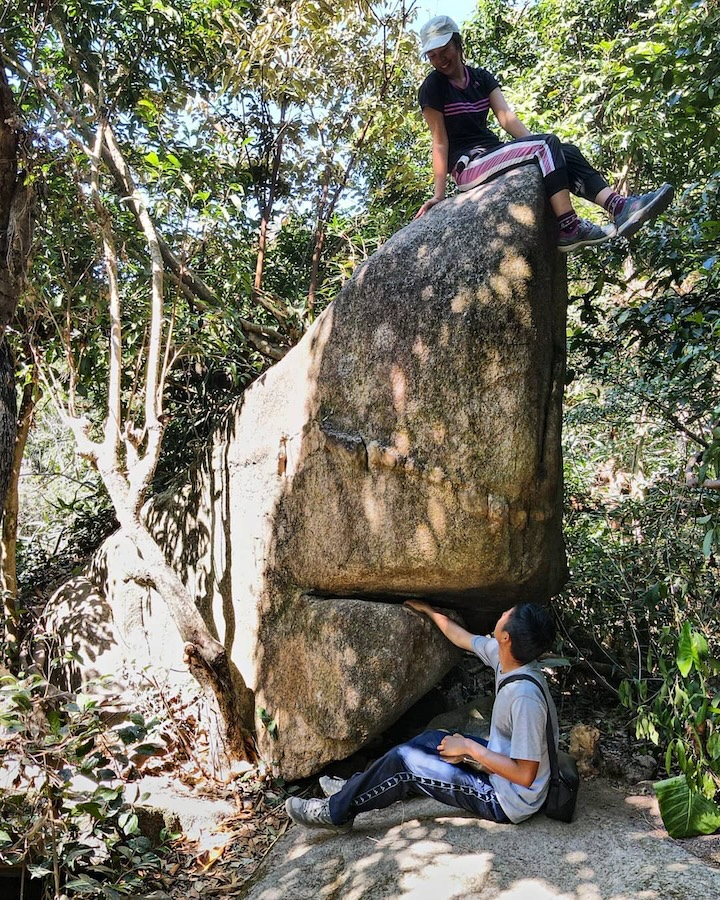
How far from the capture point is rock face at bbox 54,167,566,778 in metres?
4.09

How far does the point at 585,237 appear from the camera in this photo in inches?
166

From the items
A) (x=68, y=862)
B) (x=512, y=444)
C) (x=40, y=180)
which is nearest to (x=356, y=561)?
(x=512, y=444)

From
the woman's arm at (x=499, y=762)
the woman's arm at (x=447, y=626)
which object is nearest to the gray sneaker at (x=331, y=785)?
the woman's arm at (x=499, y=762)

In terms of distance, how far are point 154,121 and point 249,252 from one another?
1533 millimetres

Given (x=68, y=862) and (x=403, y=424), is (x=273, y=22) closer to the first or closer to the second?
(x=403, y=424)

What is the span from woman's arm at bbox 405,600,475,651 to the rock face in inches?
2.3

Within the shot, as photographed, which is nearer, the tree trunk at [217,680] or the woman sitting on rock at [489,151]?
the woman sitting on rock at [489,151]

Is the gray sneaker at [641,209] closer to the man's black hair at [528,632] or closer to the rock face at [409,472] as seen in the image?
the rock face at [409,472]

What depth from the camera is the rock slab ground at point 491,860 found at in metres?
3.04

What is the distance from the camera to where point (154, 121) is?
6672mm

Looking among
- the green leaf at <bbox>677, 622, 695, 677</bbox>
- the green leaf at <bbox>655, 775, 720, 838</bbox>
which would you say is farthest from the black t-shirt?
the green leaf at <bbox>655, 775, 720, 838</bbox>

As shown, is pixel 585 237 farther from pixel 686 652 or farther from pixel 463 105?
pixel 686 652

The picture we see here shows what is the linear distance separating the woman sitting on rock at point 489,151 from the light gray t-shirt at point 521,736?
2.39 meters

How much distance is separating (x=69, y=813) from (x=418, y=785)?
172 cm
